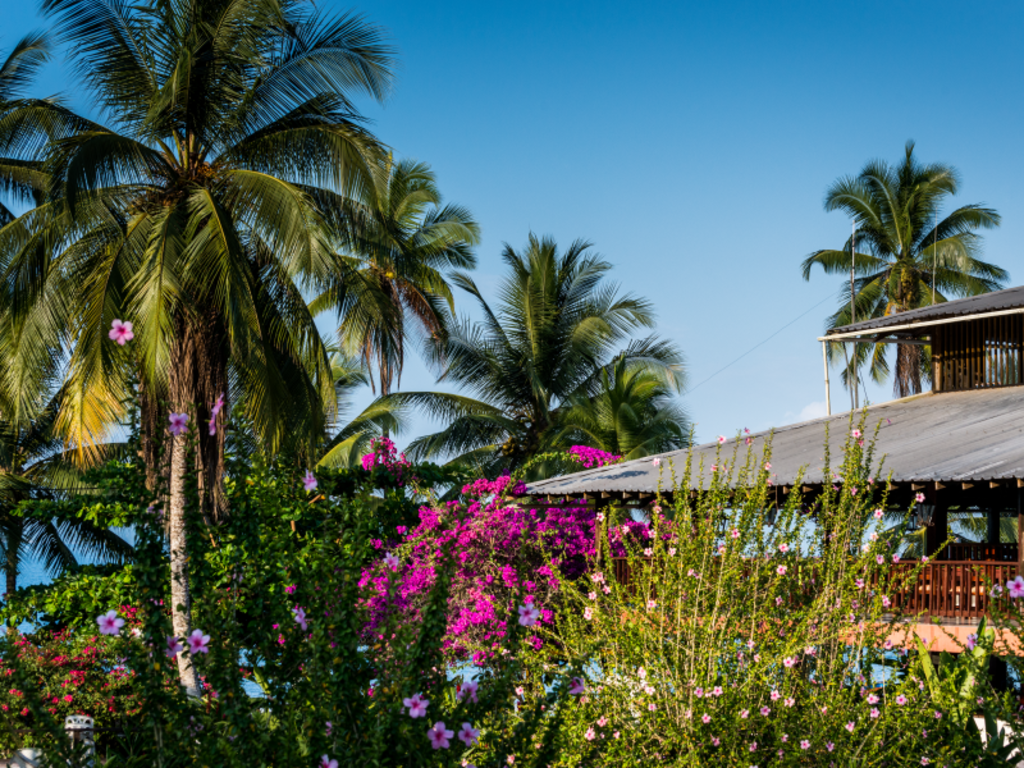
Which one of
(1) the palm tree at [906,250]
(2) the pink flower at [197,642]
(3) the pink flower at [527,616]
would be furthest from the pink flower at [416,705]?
(1) the palm tree at [906,250]

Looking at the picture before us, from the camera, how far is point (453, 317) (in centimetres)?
2244

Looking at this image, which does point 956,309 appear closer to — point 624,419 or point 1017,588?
point 624,419

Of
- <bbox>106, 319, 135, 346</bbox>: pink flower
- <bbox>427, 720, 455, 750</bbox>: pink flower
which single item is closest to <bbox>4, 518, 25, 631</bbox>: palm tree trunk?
<bbox>106, 319, 135, 346</bbox>: pink flower

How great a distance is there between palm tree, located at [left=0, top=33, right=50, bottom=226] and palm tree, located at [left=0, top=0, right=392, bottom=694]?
2.59 m

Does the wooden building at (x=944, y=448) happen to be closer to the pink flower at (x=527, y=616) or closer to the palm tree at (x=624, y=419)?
the palm tree at (x=624, y=419)

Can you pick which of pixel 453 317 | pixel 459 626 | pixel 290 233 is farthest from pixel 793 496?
pixel 453 317

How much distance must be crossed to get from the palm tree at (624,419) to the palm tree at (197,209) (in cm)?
881

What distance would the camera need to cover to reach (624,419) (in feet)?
67.3

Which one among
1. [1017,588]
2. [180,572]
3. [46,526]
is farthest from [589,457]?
[180,572]

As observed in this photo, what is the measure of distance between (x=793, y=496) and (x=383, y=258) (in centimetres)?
844

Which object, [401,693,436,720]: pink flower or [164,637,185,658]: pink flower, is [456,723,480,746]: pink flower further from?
[164,637,185,658]: pink flower

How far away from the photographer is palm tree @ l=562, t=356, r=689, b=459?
20.6m

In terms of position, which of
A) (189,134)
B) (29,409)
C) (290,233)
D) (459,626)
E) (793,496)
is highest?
(189,134)

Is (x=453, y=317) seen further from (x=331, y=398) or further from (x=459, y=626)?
(x=459, y=626)
